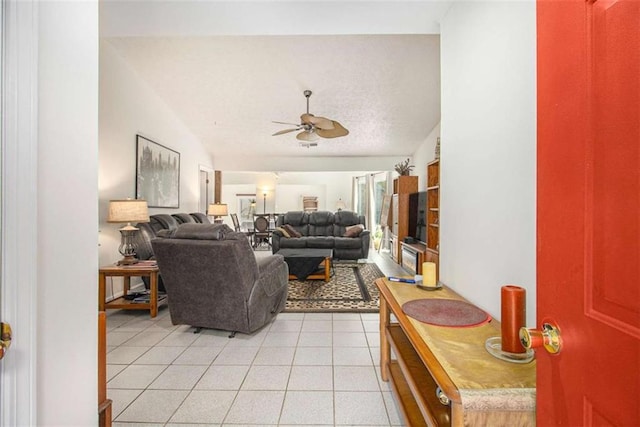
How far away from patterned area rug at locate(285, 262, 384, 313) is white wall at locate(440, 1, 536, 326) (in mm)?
1697

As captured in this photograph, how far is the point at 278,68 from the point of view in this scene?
420cm

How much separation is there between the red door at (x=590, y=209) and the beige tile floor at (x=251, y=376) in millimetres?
1305

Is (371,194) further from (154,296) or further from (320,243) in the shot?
(154,296)

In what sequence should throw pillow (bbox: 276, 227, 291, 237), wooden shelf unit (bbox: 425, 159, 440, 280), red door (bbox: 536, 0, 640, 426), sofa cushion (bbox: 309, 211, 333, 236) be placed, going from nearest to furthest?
red door (bbox: 536, 0, 640, 426) < wooden shelf unit (bbox: 425, 159, 440, 280) < throw pillow (bbox: 276, 227, 291, 237) < sofa cushion (bbox: 309, 211, 333, 236)

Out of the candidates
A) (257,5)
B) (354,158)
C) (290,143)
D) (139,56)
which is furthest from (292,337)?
(354,158)

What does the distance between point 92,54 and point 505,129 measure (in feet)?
5.09

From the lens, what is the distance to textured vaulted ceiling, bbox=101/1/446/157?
224cm

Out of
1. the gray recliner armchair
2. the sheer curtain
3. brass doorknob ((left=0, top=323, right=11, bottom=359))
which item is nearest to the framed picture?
the gray recliner armchair

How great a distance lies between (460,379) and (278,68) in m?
4.29

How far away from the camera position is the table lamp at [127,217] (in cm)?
321

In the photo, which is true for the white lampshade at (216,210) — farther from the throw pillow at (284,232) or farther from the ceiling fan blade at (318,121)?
the ceiling fan blade at (318,121)

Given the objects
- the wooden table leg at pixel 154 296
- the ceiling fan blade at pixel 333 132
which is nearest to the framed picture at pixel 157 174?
the wooden table leg at pixel 154 296

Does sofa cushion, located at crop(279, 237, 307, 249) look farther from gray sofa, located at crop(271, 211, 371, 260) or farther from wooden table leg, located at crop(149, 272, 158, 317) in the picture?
wooden table leg, located at crop(149, 272, 158, 317)

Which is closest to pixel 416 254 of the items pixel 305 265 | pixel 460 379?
pixel 305 265
